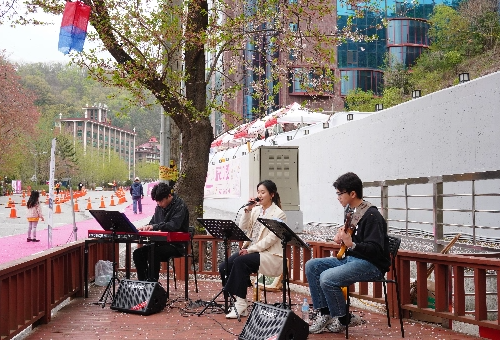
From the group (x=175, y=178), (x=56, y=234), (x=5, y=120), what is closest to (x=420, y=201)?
(x=175, y=178)

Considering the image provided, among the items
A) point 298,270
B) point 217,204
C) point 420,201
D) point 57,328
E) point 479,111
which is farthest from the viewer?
point 217,204

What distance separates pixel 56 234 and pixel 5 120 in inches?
1563

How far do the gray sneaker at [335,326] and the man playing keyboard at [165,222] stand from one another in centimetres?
279

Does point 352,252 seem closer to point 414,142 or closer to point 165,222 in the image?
point 165,222

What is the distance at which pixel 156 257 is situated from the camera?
9.22 meters

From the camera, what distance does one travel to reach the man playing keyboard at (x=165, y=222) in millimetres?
8906

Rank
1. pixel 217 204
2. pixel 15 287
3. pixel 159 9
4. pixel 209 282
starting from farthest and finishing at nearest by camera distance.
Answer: pixel 217 204, pixel 159 9, pixel 209 282, pixel 15 287

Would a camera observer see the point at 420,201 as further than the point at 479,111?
Yes

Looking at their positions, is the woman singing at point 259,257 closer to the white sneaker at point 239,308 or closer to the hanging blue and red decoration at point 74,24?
the white sneaker at point 239,308

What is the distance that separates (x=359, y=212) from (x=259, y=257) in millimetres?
1726

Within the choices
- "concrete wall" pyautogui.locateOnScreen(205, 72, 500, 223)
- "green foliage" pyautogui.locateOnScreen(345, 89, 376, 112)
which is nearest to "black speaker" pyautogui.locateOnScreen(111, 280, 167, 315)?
"concrete wall" pyautogui.locateOnScreen(205, 72, 500, 223)

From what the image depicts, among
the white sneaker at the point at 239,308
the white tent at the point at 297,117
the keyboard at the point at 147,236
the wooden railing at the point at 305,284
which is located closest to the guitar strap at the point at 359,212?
the wooden railing at the point at 305,284

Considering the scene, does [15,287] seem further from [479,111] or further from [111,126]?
[111,126]

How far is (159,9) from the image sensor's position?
13.6m
